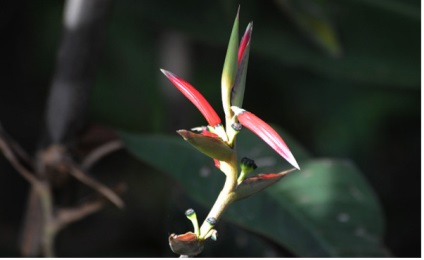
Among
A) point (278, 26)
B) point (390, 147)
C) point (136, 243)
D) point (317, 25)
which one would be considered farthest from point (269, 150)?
point (390, 147)

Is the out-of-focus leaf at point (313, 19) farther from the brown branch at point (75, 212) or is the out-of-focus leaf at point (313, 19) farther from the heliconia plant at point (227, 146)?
the heliconia plant at point (227, 146)

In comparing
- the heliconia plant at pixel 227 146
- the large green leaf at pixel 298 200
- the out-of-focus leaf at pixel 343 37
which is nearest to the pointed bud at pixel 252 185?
the heliconia plant at pixel 227 146

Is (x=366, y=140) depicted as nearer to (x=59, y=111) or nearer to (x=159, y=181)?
(x=159, y=181)

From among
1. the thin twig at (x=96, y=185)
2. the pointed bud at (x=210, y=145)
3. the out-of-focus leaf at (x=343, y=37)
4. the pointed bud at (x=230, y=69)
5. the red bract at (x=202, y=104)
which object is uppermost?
the pointed bud at (x=230, y=69)

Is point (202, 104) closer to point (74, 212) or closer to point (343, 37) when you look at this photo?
point (74, 212)

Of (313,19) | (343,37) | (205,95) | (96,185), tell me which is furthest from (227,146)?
(205,95)

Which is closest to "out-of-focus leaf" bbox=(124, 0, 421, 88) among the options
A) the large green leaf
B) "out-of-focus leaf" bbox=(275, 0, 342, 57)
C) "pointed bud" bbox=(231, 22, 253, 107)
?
"out-of-focus leaf" bbox=(275, 0, 342, 57)
